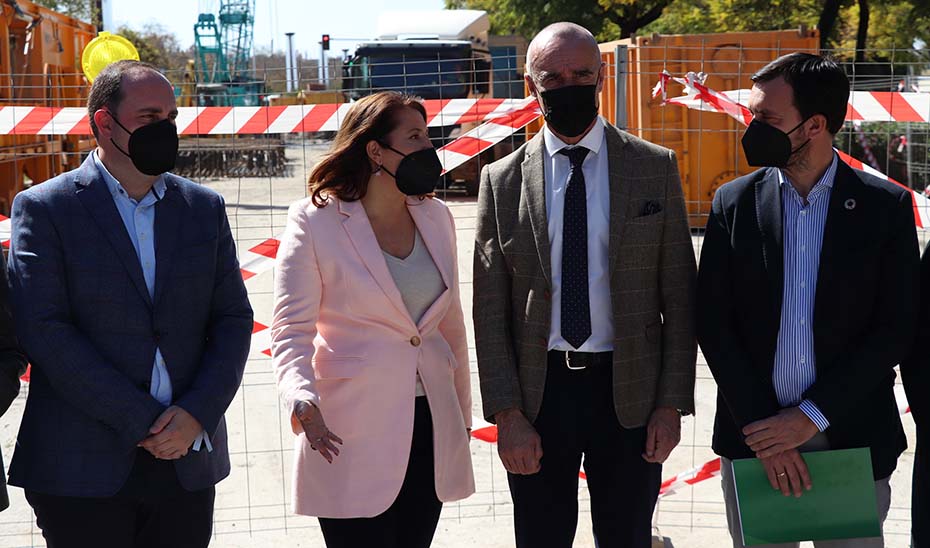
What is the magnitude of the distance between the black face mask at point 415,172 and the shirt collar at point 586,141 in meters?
0.39

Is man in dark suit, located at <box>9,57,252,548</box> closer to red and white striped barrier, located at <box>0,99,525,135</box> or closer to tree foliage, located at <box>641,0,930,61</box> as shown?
red and white striped barrier, located at <box>0,99,525,135</box>

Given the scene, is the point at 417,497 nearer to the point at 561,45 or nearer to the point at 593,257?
the point at 593,257

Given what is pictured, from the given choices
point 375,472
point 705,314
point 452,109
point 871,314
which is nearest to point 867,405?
point 871,314

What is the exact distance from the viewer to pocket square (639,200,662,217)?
10.7 ft

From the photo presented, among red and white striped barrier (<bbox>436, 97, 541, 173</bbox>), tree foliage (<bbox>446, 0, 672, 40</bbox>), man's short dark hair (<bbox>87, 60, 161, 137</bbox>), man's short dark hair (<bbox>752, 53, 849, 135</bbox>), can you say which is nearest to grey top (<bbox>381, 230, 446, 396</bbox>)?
man's short dark hair (<bbox>87, 60, 161, 137</bbox>)

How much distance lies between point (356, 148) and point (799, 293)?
4.96 ft

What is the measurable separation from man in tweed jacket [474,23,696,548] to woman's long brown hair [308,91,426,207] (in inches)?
18.4

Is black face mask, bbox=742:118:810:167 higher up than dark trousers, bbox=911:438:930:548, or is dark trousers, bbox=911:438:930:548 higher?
black face mask, bbox=742:118:810:167

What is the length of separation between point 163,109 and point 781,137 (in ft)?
6.39

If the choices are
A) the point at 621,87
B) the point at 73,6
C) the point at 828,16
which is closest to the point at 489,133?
the point at 621,87

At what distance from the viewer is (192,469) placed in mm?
3100

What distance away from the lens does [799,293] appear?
10.3ft

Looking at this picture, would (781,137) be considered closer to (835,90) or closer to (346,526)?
(835,90)

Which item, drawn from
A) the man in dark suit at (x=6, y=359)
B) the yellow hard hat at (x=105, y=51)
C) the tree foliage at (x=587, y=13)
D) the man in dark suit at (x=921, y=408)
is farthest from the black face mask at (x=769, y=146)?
the tree foliage at (x=587, y=13)
